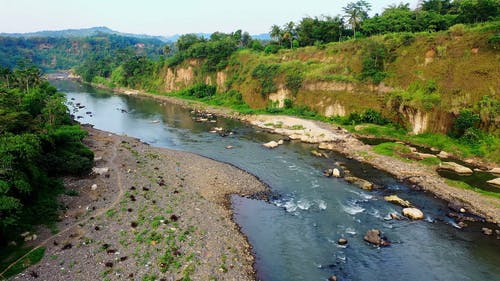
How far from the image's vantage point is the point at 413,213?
102 feet

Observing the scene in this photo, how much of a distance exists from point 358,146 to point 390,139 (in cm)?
707

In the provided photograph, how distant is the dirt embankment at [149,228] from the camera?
22203 millimetres

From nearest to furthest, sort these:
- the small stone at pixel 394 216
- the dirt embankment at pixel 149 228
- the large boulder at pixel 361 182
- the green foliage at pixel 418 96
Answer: the dirt embankment at pixel 149 228, the small stone at pixel 394 216, the large boulder at pixel 361 182, the green foliage at pixel 418 96

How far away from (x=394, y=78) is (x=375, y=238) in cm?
4184

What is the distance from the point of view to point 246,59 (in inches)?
3661

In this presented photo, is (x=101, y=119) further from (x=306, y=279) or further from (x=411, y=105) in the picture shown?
(x=306, y=279)

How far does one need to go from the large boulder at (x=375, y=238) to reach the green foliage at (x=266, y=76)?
53.5 m

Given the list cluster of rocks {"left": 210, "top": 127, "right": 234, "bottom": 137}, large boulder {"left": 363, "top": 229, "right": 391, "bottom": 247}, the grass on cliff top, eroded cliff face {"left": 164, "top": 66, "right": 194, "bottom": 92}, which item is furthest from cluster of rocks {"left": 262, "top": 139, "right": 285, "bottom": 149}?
eroded cliff face {"left": 164, "top": 66, "right": 194, "bottom": 92}

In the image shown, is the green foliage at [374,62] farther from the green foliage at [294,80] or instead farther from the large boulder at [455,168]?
the large boulder at [455,168]

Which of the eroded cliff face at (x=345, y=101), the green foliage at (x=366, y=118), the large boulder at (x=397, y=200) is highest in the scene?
the eroded cliff face at (x=345, y=101)

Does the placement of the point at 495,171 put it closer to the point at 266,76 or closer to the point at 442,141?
the point at 442,141

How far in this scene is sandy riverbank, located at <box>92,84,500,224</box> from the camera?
33.2 meters

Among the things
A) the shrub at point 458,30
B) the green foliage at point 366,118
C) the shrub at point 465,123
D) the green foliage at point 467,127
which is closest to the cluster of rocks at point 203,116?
the green foliage at point 366,118

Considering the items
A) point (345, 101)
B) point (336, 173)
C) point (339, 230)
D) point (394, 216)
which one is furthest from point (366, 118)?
point (339, 230)
